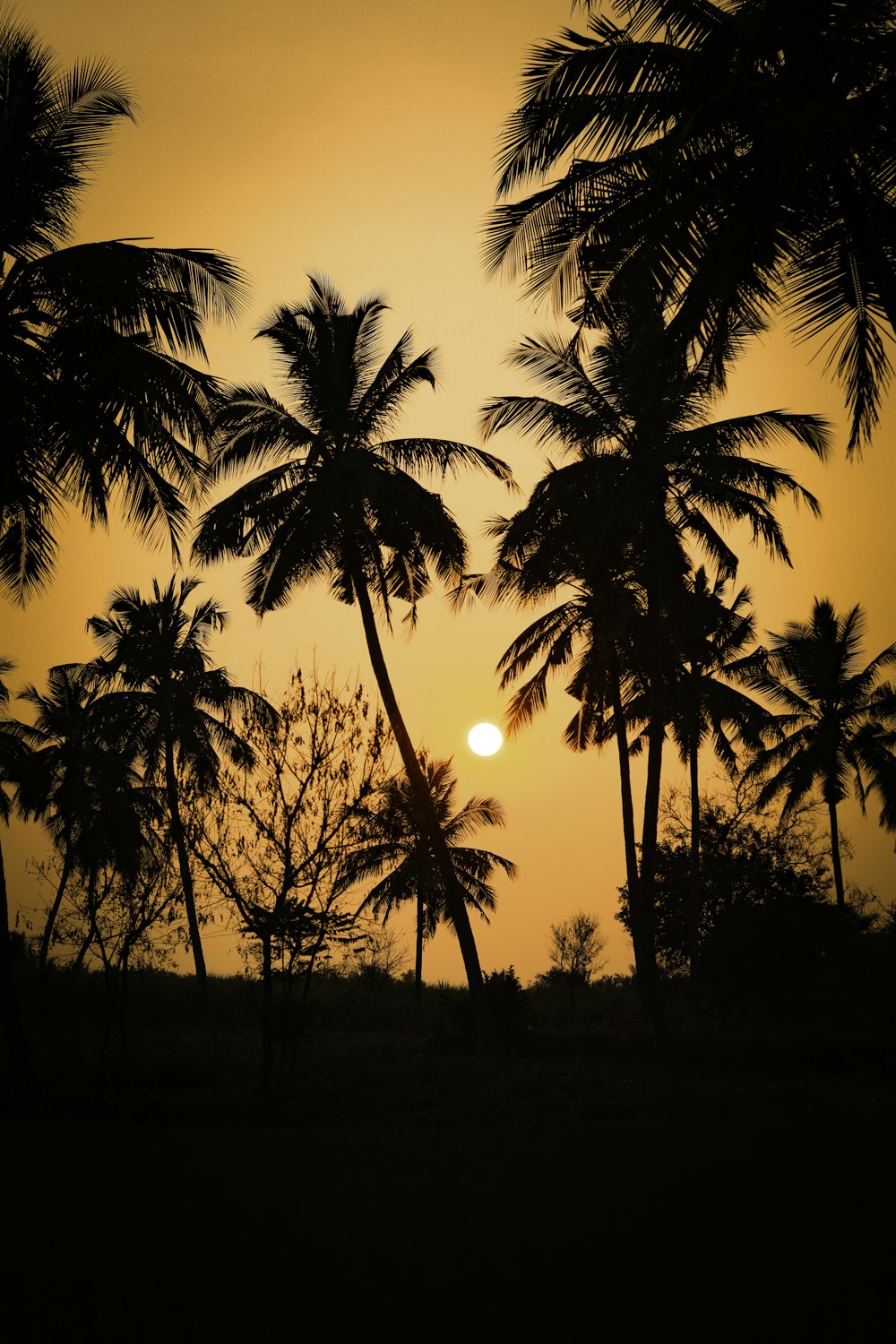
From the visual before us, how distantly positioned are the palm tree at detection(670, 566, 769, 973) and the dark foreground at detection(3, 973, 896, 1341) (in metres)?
9.63

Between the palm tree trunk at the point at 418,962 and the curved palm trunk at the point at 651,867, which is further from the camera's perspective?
the palm tree trunk at the point at 418,962

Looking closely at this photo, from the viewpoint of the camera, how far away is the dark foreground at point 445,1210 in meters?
6.54

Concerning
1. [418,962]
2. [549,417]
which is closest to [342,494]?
[549,417]

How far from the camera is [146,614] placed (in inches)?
1380

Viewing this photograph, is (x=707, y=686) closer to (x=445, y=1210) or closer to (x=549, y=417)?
(x=549, y=417)

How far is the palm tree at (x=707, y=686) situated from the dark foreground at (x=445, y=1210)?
9635mm

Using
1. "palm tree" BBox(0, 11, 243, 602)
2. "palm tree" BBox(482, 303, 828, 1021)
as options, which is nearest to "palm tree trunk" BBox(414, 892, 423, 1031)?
"palm tree" BBox(482, 303, 828, 1021)

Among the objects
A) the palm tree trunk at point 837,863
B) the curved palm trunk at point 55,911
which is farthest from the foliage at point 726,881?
the curved palm trunk at point 55,911

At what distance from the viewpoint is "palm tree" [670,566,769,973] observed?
934 inches

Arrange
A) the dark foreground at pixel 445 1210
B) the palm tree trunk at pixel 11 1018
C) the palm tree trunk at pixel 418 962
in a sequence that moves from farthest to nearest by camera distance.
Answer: the palm tree trunk at pixel 418 962
the palm tree trunk at pixel 11 1018
the dark foreground at pixel 445 1210

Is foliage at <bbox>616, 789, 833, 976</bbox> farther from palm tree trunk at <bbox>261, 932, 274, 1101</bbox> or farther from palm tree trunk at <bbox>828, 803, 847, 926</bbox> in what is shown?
palm tree trunk at <bbox>261, 932, 274, 1101</bbox>

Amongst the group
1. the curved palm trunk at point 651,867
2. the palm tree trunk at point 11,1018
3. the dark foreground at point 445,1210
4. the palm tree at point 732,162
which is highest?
the palm tree at point 732,162

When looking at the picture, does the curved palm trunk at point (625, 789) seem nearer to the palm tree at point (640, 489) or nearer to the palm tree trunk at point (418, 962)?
the palm tree at point (640, 489)

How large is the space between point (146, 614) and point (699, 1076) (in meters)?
22.6
